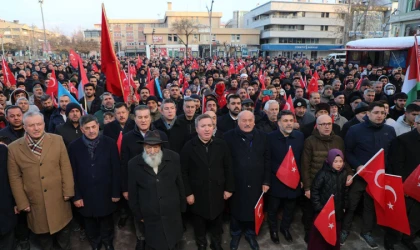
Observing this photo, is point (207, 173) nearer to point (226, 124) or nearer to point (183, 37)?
point (226, 124)

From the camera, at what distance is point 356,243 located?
4180 millimetres

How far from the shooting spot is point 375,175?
12.0ft

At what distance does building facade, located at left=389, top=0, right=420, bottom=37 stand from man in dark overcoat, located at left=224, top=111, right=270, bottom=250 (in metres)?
32.6

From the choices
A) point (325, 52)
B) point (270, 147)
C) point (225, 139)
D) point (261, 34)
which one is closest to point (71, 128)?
point (225, 139)

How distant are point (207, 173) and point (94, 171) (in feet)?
4.54

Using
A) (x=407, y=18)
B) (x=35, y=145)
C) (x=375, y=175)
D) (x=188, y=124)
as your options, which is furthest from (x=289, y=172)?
(x=407, y=18)

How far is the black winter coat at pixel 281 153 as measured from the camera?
4016 millimetres

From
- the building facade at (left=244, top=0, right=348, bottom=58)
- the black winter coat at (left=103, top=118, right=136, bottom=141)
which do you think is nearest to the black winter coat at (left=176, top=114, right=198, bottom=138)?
the black winter coat at (left=103, top=118, right=136, bottom=141)

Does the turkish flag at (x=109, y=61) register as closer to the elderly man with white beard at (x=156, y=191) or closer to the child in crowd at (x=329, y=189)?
the elderly man with white beard at (x=156, y=191)

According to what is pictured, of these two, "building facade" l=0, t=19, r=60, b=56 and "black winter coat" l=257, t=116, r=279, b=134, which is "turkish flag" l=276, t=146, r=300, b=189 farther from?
"building facade" l=0, t=19, r=60, b=56

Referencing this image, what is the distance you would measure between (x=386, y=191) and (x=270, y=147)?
150 cm

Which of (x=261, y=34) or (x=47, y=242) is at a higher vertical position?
(x=261, y=34)

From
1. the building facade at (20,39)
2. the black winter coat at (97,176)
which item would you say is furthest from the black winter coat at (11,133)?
the building facade at (20,39)

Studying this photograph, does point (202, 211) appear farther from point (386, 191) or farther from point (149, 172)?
point (386, 191)
